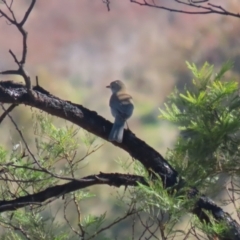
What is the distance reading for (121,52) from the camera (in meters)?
2.71

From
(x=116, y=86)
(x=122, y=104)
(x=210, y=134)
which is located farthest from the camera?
(x=116, y=86)

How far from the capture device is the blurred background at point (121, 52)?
2.62 metres

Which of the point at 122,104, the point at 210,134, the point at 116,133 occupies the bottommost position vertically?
the point at 210,134

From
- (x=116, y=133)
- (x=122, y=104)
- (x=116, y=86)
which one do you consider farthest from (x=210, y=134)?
(x=116, y=86)

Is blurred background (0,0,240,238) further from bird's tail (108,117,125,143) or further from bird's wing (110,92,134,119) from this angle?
bird's tail (108,117,125,143)

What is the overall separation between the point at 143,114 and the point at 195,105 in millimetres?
1013

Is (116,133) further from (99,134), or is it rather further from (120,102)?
(120,102)

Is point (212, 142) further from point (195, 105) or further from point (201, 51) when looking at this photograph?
point (201, 51)

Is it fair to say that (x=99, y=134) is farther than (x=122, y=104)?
No

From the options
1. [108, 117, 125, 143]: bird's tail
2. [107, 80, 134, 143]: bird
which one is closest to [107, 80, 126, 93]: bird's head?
[107, 80, 134, 143]: bird

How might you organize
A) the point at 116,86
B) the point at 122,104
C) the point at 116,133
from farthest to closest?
the point at 116,86 → the point at 122,104 → the point at 116,133

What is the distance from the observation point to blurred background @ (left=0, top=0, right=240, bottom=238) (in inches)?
103

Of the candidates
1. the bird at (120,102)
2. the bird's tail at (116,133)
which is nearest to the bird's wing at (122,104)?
the bird at (120,102)

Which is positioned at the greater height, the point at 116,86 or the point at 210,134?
the point at 116,86
